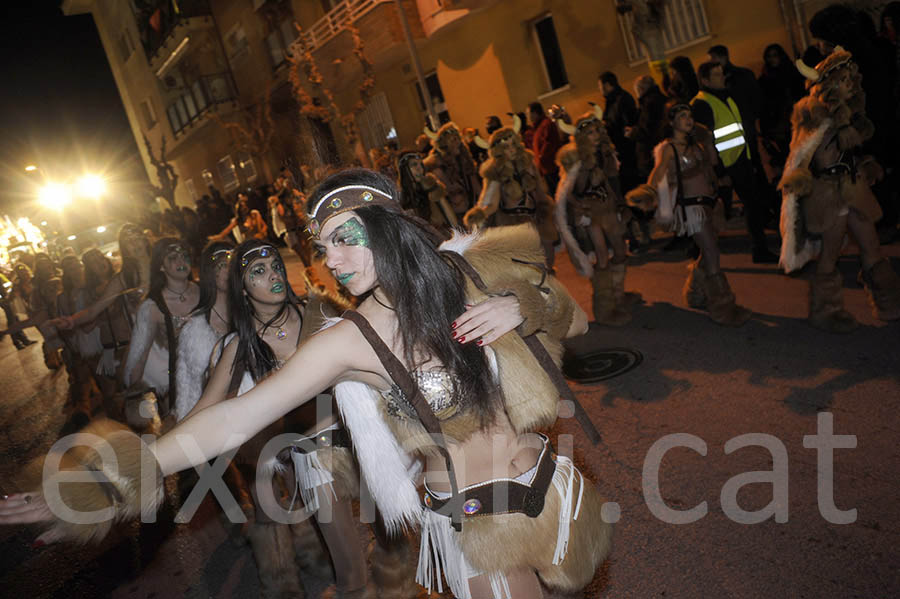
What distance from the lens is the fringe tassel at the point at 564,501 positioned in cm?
230


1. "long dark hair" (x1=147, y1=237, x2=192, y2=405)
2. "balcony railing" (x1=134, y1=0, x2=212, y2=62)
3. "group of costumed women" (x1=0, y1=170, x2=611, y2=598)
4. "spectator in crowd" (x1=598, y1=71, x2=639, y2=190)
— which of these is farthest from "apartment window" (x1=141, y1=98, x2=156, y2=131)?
"group of costumed women" (x1=0, y1=170, x2=611, y2=598)

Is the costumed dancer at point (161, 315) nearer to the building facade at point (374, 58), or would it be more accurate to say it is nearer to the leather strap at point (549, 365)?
the building facade at point (374, 58)

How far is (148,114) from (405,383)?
4834cm

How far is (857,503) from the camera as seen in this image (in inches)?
126

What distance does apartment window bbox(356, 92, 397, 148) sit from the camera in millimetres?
21969

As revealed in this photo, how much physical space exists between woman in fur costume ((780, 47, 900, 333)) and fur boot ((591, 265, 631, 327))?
2031 mm

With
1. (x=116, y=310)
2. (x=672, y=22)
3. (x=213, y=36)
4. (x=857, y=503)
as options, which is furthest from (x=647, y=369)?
(x=213, y=36)

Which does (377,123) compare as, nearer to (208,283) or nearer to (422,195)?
(422,195)

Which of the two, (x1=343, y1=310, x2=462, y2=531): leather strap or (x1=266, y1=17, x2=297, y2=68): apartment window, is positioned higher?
(x1=266, y1=17, x2=297, y2=68): apartment window

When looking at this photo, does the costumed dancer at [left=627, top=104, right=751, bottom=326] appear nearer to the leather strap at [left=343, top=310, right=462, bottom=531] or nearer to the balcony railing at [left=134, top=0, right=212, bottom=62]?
the leather strap at [left=343, top=310, right=462, bottom=531]

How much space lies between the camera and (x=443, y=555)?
241cm

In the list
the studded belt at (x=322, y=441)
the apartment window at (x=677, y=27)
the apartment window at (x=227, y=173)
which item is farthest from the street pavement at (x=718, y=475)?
the apartment window at (x=227, y=173)

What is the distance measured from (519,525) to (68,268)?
337 inches

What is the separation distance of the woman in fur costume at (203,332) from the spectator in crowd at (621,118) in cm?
743
